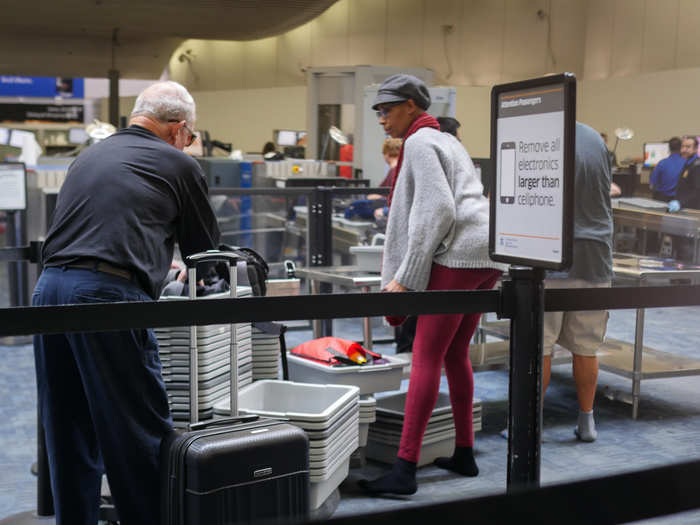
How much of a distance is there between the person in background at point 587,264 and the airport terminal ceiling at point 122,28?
10.7 metres

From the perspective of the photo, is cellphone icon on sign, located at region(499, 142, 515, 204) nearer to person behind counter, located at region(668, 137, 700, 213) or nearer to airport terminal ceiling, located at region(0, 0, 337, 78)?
person behind counter, located at region(668, 137, 700, 213)

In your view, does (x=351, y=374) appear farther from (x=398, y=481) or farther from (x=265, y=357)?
(x=398, y=481)

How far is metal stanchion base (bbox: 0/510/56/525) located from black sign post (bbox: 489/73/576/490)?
1.56 meters

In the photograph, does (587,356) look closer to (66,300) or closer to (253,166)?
(66,300)

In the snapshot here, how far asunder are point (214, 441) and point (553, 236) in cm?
100

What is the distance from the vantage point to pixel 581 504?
2.70 ft

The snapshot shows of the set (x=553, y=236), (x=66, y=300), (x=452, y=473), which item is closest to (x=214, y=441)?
(x=66, y=300)

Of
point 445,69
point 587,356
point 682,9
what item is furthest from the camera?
point 445,69

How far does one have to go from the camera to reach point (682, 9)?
1475 centimetres

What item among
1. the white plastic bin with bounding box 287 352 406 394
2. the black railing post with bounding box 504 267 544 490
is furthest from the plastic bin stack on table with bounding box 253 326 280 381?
the black railing post with bounding box 504 267 544 490

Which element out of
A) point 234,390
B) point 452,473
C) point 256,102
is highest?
point 256,102

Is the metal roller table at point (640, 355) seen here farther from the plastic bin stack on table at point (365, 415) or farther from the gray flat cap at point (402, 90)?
the gray flat cap at point (402, 90)

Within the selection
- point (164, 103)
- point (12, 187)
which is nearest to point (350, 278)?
point (164, 103)

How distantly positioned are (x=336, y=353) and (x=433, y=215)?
0.84m
